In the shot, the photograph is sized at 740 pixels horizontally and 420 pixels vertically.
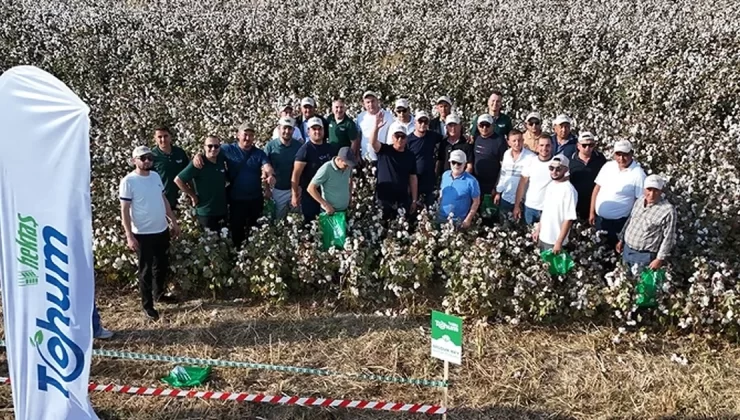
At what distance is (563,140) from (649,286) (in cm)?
192

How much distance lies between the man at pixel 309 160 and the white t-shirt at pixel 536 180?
2.02 m

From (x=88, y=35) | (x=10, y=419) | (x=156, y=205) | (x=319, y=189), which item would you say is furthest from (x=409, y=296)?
(x=88, y=35)

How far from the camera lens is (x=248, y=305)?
6523 millimetres

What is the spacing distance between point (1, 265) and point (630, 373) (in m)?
4.72

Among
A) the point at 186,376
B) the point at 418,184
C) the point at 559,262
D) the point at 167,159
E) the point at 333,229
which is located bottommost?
the point at 186,376

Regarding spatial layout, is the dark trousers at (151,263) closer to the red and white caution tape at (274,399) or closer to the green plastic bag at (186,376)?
the green plastic bag at (186,376)

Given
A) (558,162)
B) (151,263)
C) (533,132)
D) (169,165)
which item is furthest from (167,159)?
(533,132)

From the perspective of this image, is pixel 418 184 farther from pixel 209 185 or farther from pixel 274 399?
pixel 274 399

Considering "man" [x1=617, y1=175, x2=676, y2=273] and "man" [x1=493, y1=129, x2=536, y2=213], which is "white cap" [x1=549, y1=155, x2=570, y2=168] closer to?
"man" [x1=493, y1=129, x2=536, y2=213]

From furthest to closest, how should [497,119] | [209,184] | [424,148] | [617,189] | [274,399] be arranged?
[497,119] < [424,148] < [209,184] < [617,189] < [274,399]

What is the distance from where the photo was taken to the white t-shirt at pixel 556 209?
5973mm

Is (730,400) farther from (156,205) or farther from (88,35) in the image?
(88,35)

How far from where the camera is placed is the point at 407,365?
18.4 ft

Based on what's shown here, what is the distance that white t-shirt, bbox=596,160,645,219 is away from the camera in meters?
6.21
